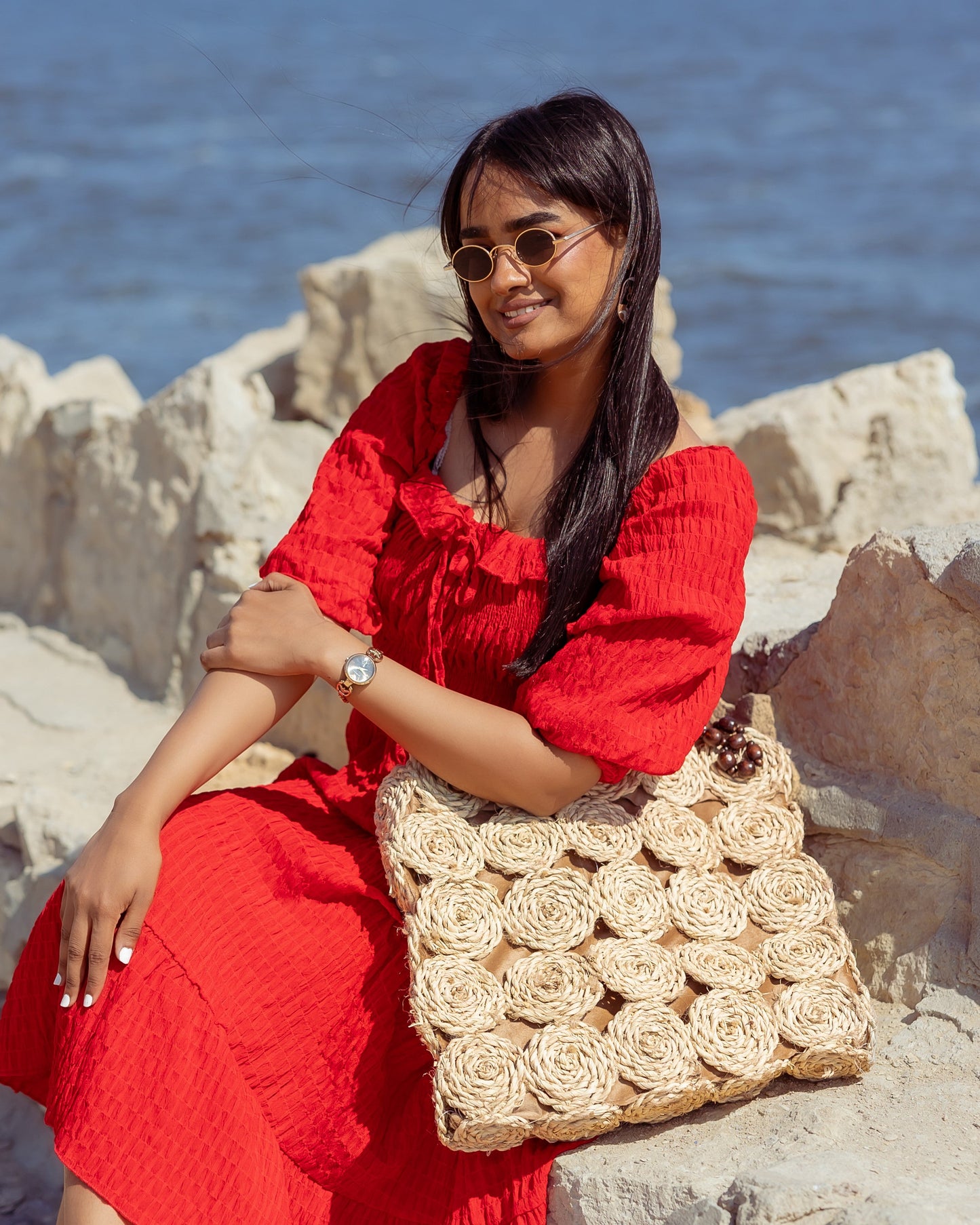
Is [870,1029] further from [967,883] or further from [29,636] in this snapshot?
[29,636]

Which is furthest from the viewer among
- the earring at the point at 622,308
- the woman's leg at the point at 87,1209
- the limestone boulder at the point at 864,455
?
the limestone boulder at the point at 864,455

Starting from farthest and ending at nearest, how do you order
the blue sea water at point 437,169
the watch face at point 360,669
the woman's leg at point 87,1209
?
the blue sea water at point 437,169 < the watch face at point 360,669 < the woman's leg at point 87,1209

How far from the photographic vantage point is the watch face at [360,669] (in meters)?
2.03

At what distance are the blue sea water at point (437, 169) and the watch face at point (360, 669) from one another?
0.71 m

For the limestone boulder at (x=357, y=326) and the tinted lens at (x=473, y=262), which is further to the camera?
the limestone boulder at (x=357, y=326)

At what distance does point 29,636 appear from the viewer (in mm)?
4023

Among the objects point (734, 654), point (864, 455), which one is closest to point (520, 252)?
point (734, 654)

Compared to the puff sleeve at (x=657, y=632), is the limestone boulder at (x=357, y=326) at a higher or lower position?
lower

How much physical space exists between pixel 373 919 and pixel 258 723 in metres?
0.35

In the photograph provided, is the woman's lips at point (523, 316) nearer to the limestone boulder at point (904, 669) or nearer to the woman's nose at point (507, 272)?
the woman's nose at point (507, 272)

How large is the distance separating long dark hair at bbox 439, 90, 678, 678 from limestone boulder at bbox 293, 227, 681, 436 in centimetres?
280

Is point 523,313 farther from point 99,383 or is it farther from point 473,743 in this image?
point 99,383

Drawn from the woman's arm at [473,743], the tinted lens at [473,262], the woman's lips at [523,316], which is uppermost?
the tinted lens at [473,262]

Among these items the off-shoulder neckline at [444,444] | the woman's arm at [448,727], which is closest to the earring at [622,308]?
the off-shoulder neckline at [444,444]
